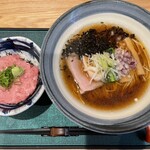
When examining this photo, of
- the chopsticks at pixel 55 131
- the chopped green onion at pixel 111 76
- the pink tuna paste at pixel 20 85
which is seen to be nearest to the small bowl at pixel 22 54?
the pink tuna paste at pixel 20 85

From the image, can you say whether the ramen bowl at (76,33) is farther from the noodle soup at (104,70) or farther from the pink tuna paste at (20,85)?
the pink tuna paste at (20,85)

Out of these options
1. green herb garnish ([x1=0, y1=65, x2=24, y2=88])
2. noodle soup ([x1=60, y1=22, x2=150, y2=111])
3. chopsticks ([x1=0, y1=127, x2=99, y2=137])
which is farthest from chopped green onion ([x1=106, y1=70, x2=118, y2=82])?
green herb garnish ([x1=0, y1=65, x2=24, y2=88])

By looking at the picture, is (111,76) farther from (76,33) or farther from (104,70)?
(76,33)

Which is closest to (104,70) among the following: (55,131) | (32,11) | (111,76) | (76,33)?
(111,76)

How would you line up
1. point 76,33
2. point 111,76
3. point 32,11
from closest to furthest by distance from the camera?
point 111,76 < point 76,33 < point 32,11

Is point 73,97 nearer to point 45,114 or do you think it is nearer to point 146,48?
point 45,114
